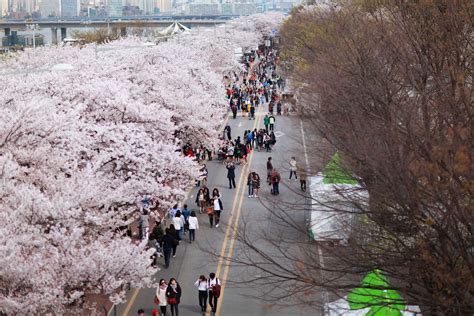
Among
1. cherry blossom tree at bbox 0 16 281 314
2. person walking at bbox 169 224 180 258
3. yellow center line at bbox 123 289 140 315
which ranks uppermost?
cherry blossom tree at bbox 0 16 281 314

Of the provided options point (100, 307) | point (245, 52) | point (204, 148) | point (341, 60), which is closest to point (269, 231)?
point (100, 307)

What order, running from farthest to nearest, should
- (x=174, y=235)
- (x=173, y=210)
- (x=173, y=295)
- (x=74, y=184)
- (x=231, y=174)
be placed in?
1. (x=231, y=174)
2. (x=173, y=210)
3. (x=174, y=235)
4. (x=173, y=295)
5. (x=74, y=184)

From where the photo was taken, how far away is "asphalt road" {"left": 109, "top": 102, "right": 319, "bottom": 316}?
18.4 metres

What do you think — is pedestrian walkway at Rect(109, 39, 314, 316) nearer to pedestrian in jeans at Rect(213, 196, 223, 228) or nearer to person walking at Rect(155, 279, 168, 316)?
pedestrian in jeans at Rect(213, 196, 223, 228)

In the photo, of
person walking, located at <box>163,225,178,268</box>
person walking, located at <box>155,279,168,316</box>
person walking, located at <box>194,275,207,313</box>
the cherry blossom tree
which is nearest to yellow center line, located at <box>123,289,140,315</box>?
the cherry blossom tree

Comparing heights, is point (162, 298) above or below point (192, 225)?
above

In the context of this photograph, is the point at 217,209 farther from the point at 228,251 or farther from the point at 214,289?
the point at 214,289

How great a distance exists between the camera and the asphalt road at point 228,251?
18406mm

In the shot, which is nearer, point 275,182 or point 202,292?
point 202,292

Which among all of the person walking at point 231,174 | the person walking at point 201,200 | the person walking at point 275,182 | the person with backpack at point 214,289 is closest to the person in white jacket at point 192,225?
the person walking at point 201,200

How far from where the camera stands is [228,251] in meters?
22.3

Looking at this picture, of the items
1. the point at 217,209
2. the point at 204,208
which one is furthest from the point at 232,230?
the point at 204,208

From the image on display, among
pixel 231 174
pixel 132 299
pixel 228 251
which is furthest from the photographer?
pixel 231 174

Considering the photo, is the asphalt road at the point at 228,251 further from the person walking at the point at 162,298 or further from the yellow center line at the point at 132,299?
the person walking at the point at 162,298
